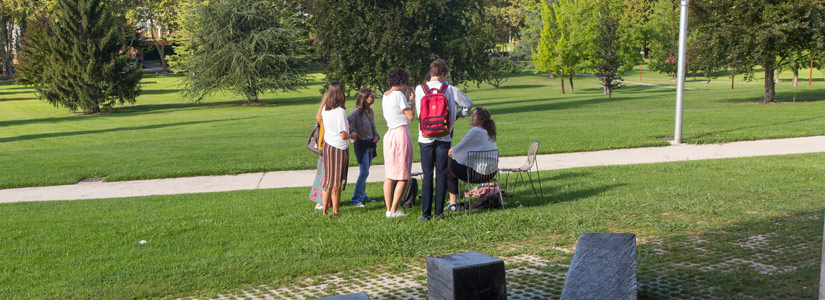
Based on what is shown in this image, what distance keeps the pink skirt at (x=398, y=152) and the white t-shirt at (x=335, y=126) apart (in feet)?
1.80

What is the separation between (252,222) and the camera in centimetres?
847

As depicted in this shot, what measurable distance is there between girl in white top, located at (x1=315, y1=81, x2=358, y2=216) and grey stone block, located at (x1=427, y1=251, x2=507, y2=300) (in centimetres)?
370

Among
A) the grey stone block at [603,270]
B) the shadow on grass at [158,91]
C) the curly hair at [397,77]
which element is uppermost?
the curly hair at [397,77]

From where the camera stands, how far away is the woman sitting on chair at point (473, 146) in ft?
27.5

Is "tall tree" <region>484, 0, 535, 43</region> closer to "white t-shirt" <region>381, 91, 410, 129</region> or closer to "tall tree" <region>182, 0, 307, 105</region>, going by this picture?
"tall tree" <region>182, 0, 307, 105</region>

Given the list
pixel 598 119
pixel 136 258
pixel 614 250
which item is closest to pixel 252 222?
pixel 136 258

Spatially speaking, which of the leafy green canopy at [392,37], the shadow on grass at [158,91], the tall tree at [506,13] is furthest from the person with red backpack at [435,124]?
the tall tree at [506,13]

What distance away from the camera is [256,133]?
72.8 ft

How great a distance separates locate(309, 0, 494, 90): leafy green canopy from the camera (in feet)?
85.4

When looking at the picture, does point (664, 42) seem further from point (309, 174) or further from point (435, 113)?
point (435, 113)

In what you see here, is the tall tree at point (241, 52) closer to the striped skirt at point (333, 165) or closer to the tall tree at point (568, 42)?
the tall tree at point (568, 42)

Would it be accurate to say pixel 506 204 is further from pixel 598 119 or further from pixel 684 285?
pixel 598 119

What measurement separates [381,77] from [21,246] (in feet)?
65.2

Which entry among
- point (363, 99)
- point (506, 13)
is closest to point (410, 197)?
point (363, 99)
